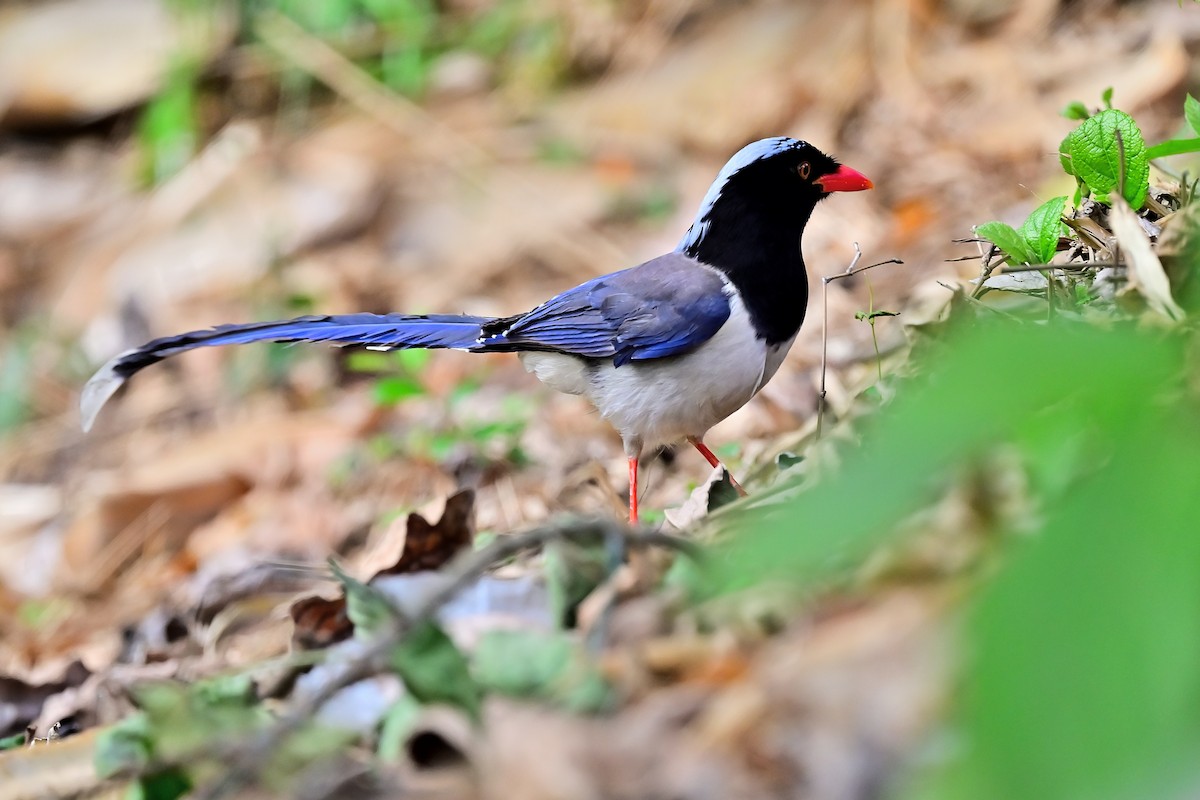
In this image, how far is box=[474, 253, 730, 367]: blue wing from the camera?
12.0ft

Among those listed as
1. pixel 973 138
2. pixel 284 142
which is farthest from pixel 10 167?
pixel 973 138

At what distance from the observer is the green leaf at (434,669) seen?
1.60m

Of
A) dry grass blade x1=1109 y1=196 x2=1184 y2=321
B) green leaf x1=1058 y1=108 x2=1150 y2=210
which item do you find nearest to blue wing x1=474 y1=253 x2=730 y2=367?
green leaf x1=1058 y1=108 x2=1150 y2=210

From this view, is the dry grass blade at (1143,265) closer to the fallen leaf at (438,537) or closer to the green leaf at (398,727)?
the green leaf at (398,727)

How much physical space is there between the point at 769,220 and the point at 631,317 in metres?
0.51

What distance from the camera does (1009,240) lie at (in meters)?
2.39

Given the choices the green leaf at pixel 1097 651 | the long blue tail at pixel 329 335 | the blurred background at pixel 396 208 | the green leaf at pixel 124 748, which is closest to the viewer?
the green leaf at pixel 1097 651

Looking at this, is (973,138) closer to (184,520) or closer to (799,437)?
(799,437)

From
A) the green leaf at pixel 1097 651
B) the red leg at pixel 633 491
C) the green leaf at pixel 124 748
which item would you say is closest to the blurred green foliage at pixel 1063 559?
the green leaf at pixel 1097 651

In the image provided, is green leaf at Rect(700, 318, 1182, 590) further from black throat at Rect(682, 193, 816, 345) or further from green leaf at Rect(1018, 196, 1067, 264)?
black throat at Rect(682, 193, 816, 345)

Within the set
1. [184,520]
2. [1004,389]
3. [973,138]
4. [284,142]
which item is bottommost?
[1004,389]

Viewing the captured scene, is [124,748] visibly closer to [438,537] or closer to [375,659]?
[375,659]

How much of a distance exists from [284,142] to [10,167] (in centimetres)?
260

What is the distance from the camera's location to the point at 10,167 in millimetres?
10148
